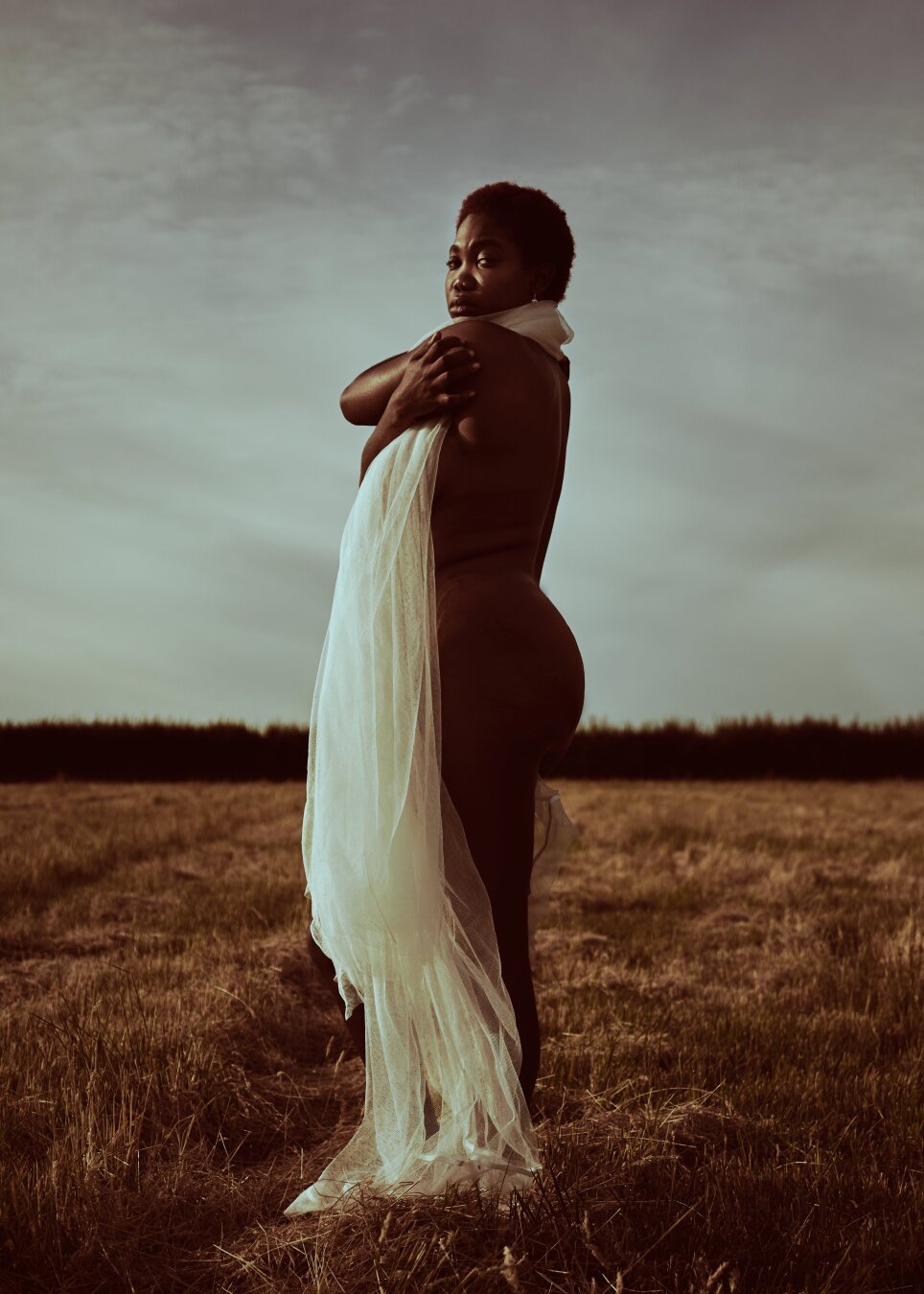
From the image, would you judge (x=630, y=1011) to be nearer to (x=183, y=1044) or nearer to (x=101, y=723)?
(x=183, y=1044)

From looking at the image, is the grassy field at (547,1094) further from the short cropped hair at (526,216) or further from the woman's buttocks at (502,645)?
the short cropped hair at (526,216)

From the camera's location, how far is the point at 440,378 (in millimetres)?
2650

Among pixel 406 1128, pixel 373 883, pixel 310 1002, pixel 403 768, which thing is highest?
pixel 403 768

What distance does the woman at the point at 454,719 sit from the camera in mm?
2650

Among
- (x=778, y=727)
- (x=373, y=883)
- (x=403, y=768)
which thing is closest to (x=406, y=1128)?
(x=373, y=883)

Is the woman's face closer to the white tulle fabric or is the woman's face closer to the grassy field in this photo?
the white tulle fabric

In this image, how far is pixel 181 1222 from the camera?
3000 mm

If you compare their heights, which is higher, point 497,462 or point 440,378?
point 440,378

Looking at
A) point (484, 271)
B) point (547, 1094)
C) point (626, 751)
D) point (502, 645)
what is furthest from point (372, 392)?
point (626, 751)

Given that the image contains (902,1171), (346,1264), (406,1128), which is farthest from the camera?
(902,1171)

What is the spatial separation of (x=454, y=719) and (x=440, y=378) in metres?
0.81

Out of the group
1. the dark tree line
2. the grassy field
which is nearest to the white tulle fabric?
the grassy field

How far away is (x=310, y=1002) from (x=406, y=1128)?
2.80 meters

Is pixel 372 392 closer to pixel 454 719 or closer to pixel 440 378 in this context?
pixel 440 378
